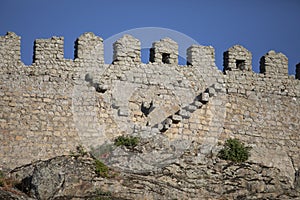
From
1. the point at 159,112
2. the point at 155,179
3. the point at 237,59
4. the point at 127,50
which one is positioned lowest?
the point at 155,179

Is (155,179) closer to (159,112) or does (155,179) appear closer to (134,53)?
(159,112)

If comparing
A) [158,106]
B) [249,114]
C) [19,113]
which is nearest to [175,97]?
[158,106]

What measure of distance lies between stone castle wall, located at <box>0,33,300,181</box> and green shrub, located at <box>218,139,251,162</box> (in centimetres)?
40

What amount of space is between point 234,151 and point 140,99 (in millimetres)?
3362

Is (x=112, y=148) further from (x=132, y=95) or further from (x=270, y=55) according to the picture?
(x=270, y=55)

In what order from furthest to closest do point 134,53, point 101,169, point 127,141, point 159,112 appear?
point 134,53 → point 159,112 → point 127,141 → point 101,169

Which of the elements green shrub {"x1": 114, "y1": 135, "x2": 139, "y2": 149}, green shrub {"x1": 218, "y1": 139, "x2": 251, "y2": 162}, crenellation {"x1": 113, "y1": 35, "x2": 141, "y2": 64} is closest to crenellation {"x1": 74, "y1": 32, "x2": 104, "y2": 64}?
crenellation {"x1": 113, "y1": 35, "x2": 141, "y2": 64}

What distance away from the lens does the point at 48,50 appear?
28.7m

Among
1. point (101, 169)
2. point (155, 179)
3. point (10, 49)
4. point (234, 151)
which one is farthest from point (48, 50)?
point (234, 151)

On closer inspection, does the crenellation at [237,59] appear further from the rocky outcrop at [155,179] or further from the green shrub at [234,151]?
the rocky outcrop at [155,179]

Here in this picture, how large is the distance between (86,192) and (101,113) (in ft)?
13.4

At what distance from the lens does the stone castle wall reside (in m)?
27.8

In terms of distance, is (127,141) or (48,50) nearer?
(127,141)

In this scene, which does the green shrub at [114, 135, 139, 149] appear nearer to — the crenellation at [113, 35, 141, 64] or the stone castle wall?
the stone castle wall
